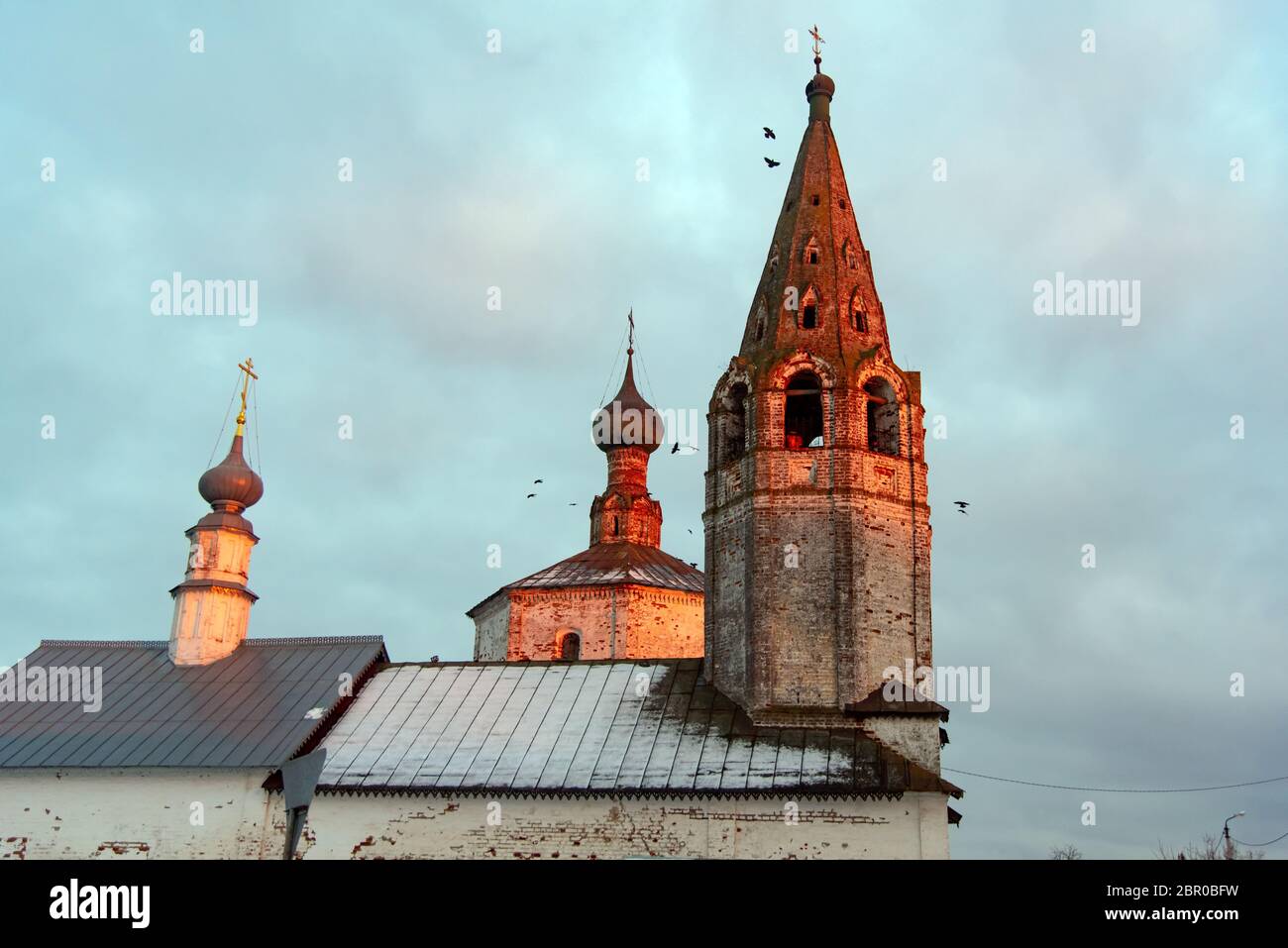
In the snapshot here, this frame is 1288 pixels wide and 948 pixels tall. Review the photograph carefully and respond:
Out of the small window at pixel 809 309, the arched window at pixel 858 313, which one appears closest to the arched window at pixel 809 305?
the small window at pixel 809 309

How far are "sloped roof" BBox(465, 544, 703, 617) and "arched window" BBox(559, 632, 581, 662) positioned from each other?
49.5 inches

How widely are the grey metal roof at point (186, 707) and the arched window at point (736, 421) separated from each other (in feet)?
28.8

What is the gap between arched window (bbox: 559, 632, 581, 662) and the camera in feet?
94.5

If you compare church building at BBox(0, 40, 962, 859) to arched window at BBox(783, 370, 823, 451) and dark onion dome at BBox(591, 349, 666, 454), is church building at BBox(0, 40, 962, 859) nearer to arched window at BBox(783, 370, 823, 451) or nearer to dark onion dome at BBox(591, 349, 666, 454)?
arched window at BBox(783, 370, 823, 451)

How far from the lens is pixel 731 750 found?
65.5ft

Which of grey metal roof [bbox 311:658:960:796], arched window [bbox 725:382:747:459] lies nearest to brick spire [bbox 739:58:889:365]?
arched window [bbox 725:382:747:459]

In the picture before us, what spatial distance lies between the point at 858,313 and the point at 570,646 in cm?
1092

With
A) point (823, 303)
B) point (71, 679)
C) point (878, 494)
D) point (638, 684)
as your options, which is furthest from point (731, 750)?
point (71, 679)

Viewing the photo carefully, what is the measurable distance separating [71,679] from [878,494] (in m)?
17.8

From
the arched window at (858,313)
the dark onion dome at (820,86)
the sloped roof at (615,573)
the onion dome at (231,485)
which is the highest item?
the dark onion dome at (820,86)

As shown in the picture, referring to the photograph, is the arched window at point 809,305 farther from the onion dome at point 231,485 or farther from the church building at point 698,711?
the onion dome at point 231,485

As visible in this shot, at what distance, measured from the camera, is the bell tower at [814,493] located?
20938 mm

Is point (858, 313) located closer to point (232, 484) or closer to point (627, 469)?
point (627, 469)
